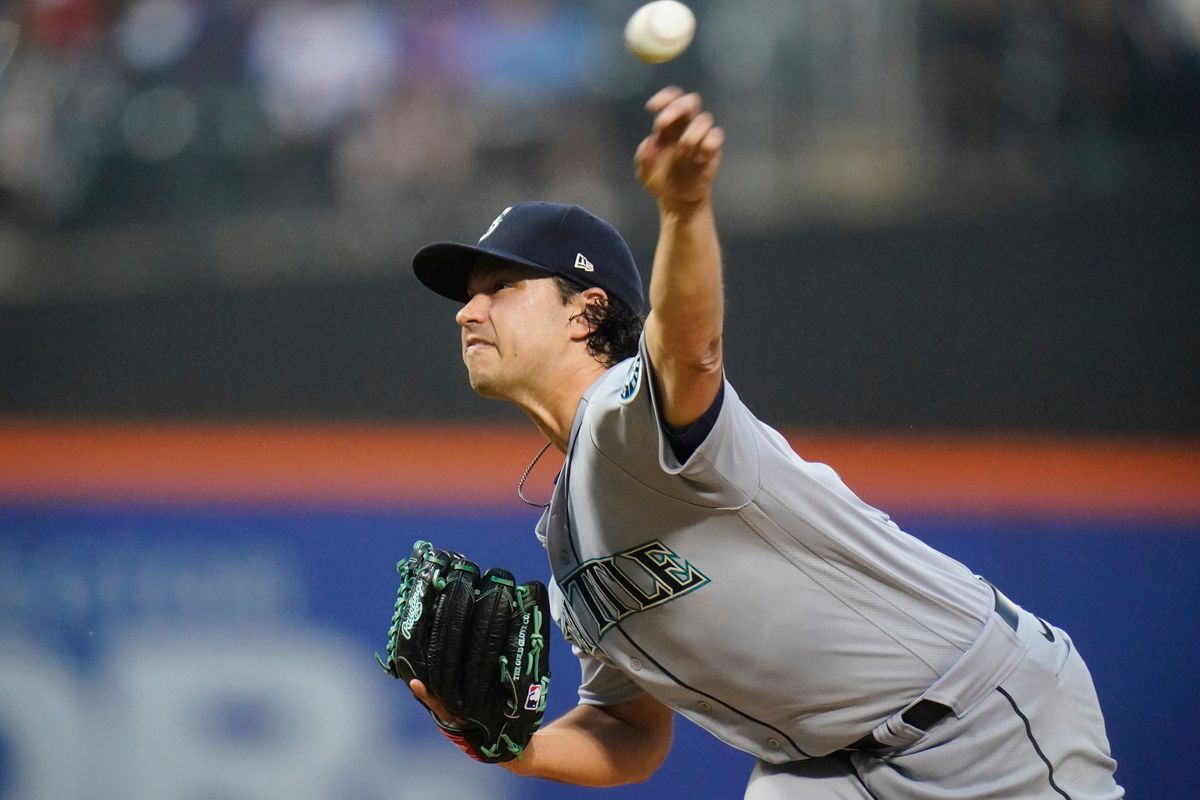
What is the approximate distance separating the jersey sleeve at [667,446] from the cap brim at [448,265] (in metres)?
0.58

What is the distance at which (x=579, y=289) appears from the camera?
8.09ft

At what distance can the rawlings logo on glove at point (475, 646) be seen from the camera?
2207 millimetres

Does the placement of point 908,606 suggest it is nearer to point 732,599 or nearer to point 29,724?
point 732,599

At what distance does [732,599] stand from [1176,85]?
8.18 feet

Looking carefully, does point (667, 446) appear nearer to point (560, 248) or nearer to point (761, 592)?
point (761, 592)

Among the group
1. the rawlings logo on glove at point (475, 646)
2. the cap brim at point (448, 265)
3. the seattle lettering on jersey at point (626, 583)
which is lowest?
the rawlings logo on glove at point (475, 646)

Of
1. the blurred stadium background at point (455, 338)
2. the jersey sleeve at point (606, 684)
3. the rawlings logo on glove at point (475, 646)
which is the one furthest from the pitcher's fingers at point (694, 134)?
the blurred stadium background at point (455, 338)

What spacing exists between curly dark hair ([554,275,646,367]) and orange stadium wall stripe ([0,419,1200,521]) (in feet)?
4.47

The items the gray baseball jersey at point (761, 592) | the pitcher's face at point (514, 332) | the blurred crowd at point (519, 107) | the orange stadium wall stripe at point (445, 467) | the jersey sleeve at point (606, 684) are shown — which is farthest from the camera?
the blurred crowd at point (519, 107)

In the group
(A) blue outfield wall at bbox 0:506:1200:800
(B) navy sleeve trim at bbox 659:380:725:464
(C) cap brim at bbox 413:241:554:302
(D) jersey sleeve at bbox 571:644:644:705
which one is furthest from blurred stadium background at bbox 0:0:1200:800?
(B) navy sleeve trim at bbox 659:380:725:464

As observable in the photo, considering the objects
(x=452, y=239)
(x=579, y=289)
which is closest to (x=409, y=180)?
(x=452, y=239)

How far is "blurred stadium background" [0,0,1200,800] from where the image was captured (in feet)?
11.8

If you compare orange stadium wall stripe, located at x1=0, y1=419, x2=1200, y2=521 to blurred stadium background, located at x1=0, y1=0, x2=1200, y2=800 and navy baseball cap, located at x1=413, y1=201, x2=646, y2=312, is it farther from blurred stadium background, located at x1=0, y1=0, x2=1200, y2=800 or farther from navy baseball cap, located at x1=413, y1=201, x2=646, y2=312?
navy baseball cap, located at x1=413, y1=201, x2=646, y2=312

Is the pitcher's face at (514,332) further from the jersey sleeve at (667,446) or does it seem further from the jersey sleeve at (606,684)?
the jersey sleeve at (606,684)
